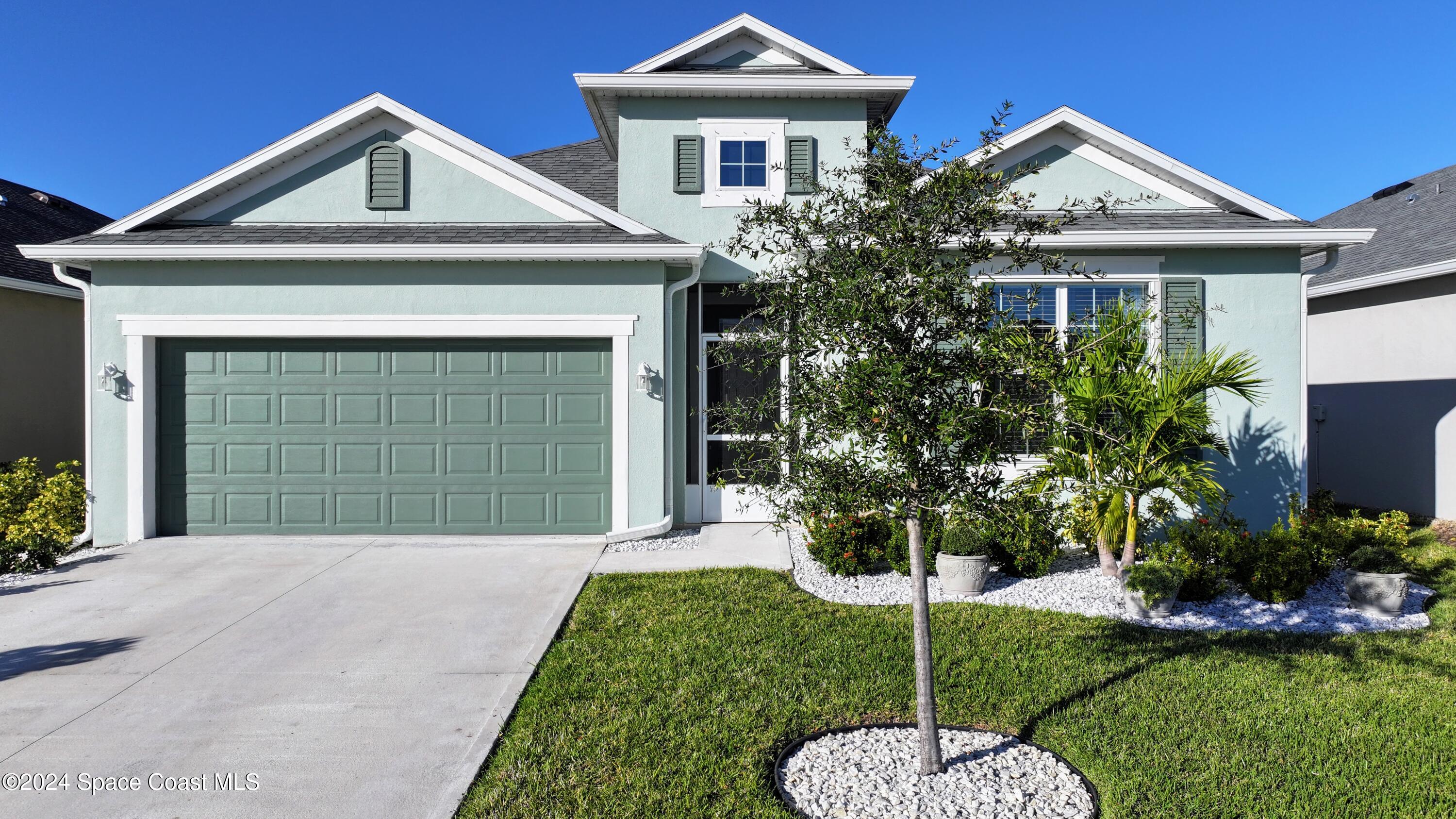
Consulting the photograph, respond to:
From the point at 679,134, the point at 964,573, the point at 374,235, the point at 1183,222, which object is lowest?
the point at 964,573

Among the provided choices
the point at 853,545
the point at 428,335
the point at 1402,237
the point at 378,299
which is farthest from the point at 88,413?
the point at 1402,237

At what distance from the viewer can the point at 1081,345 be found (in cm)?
330

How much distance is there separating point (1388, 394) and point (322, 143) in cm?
1540

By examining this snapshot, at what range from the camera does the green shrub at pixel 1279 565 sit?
6258mm

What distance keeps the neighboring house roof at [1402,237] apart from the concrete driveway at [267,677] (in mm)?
10713

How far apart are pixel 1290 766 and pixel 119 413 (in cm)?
1120

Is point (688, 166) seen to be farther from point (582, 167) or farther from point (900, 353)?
point (900, 353)

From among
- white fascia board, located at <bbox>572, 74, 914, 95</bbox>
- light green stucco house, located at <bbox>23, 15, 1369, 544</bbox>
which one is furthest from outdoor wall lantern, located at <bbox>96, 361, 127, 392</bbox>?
white fascia board, located at <bbox>572, 74, 914, 95</bbox>

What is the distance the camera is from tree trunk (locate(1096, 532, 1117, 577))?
6.92 meters

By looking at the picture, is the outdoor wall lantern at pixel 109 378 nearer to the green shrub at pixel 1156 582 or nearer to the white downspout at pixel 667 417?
the white downspout at pixel 667 417

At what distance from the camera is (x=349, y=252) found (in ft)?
27.4

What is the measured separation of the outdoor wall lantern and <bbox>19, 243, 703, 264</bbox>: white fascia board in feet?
4.11

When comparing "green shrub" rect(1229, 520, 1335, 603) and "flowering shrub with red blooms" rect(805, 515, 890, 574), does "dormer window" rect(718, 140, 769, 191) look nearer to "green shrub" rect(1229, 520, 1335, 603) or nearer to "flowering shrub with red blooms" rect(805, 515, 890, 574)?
"flowering shrub with red blooms" rect(805, 515, 890, 574)

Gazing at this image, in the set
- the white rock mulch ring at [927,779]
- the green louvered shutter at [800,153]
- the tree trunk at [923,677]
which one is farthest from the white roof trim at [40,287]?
the tree trunk at [923,677]
